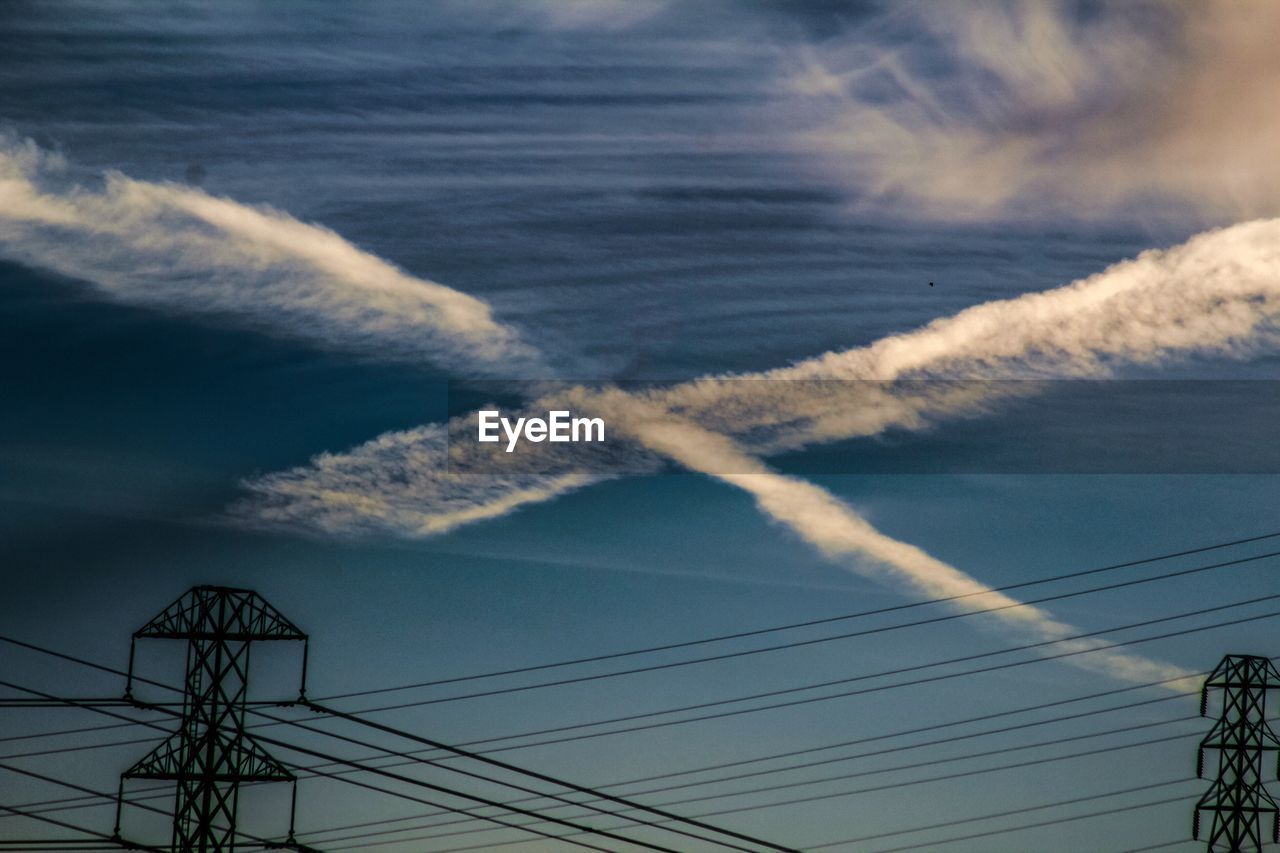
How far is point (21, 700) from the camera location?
5012 cm

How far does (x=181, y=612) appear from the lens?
54375 mm

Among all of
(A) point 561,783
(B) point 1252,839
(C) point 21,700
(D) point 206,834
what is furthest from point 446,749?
(B) point 1252,839

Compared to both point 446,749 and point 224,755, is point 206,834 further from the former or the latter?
point 446,749

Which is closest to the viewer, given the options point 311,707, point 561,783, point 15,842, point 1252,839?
point 15,842

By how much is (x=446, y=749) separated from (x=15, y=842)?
573 inches

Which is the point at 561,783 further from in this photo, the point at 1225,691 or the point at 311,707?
the point at 1225,691

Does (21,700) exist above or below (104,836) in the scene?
above

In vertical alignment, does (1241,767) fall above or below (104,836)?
above

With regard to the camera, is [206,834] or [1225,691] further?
[1225,691]

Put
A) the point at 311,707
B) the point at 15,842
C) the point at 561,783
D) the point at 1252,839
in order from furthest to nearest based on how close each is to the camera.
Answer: the point at 1252,839 → the point at 311,707 → the point at 561,783 → the point at 15,842

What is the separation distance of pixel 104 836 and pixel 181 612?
8.40 meters

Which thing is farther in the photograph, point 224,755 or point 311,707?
point 311,707

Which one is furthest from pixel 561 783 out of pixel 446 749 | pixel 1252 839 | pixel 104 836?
pixel 1252 839

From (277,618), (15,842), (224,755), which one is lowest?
(15,842)
